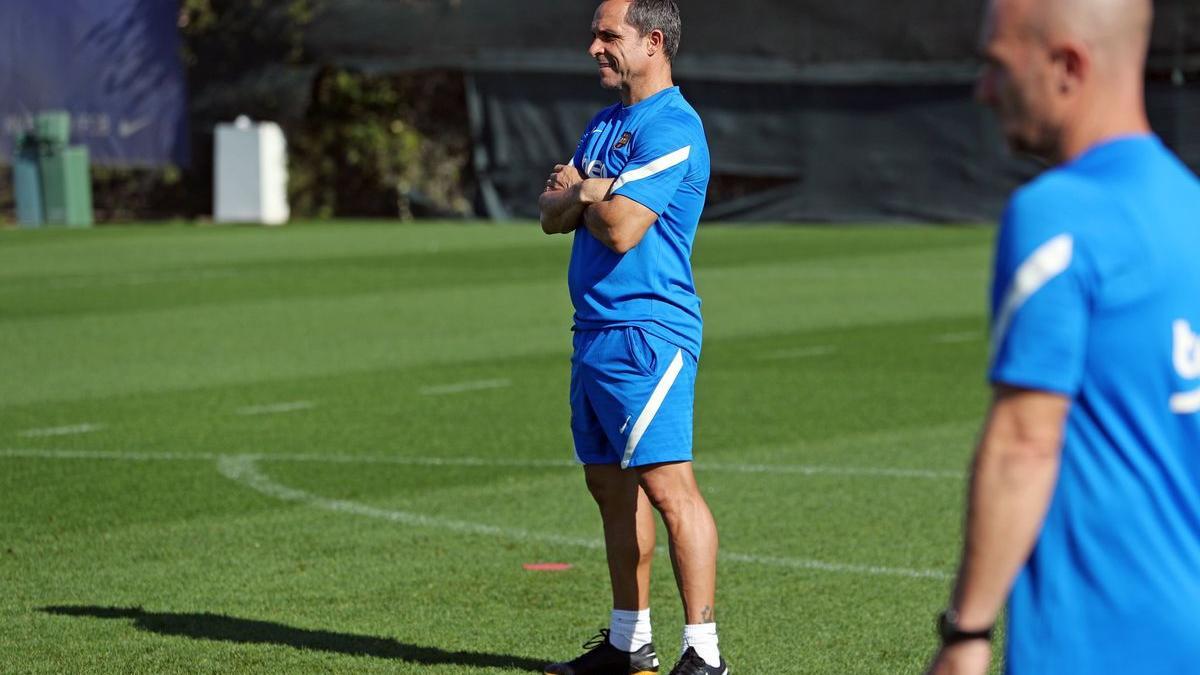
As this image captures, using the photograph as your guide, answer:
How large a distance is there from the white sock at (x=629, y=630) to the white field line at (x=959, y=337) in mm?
8813

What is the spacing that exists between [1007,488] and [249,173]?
29338 millimetres

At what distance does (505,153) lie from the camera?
29.8 metres

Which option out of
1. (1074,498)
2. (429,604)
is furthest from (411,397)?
(1074,498)

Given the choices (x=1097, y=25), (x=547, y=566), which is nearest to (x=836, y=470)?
(x=547, y=566)

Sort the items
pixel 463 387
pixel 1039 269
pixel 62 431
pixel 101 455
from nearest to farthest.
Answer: pixel 1039 269, pixel 101 455, pixel 62 431, pixel 463 387

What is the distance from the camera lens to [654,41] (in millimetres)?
5391

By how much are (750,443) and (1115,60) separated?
723cm

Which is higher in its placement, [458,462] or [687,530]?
[687,530]

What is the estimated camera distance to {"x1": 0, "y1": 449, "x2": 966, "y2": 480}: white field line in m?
8.94

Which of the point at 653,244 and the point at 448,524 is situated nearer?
the point at 653,244

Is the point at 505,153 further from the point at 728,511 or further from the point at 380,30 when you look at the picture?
the point at 728,511

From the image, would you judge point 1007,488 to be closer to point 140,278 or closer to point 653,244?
point 653,244

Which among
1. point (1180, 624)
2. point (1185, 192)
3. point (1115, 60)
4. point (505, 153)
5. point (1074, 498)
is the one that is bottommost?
point (505, 153)

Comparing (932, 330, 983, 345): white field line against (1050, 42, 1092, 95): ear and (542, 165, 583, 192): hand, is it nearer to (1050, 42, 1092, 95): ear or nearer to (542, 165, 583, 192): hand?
(542, 165, 583, 192): hand
